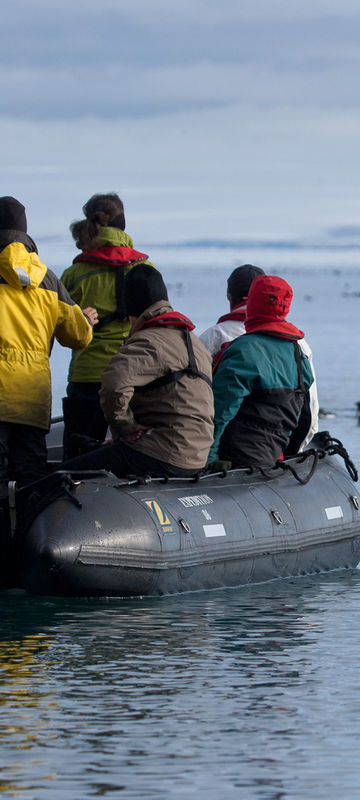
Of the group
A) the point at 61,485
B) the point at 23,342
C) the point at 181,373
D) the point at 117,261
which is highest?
the point at 117,261

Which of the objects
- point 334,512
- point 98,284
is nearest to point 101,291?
point 98,284

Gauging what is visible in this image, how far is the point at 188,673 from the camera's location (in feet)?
19.0

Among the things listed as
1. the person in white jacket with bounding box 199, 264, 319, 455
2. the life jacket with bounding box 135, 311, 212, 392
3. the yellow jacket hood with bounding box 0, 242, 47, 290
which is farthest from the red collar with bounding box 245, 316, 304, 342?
the yellow jacket hood with bounding box 0, 242, 47, 290

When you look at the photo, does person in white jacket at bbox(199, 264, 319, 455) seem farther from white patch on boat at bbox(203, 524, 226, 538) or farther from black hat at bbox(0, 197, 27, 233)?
black hat at bbox(0, 197, 27, 233)

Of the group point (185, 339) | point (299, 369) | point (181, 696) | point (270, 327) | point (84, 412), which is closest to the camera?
point (181, 696)

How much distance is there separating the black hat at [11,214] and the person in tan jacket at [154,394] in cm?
66

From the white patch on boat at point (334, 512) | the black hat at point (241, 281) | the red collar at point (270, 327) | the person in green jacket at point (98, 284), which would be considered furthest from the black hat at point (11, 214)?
the white patch on boat at point (334, 512)

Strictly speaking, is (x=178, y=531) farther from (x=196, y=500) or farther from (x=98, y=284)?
(x=98, y=284)

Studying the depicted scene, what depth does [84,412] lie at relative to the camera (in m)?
8.30

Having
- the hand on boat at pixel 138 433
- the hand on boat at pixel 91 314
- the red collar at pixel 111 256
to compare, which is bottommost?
the hand on boat at pixel 138 433

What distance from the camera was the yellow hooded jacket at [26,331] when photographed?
7094 mm

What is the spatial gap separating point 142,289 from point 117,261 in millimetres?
1016

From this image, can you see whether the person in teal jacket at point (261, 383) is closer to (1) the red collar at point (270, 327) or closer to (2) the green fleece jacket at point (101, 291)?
(1) the red collar at point (270, 327)

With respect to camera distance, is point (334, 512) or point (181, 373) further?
point (334, 512)
